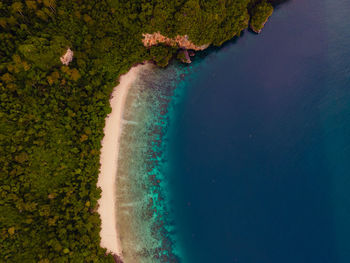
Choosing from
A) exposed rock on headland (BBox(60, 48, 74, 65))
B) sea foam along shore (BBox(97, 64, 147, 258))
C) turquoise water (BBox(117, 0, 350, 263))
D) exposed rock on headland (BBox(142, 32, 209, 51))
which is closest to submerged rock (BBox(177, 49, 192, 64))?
exposed rock on headland (BBox(142, 32, 209, 51))

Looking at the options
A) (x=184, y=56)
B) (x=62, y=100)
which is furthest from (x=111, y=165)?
(x=184, y=56)

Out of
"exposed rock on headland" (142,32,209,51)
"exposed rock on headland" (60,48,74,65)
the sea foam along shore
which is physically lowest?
the sea foam along shore

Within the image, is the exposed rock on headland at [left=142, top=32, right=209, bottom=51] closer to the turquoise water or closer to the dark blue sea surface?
the turquoise water

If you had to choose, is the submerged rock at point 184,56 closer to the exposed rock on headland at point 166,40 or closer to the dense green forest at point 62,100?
the exposed rock on headland at point 166,40

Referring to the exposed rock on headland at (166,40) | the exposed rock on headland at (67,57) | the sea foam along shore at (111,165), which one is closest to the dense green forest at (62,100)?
the exposed rock on headland at (67,57)

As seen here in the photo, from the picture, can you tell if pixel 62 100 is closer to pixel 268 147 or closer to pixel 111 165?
pixel 111 165

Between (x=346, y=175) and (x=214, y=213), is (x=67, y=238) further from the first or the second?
(x=346, y=175)

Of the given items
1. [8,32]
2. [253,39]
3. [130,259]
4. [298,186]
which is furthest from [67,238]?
[253,39]
